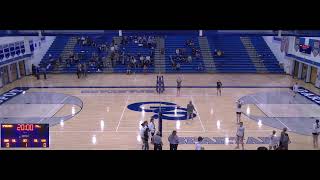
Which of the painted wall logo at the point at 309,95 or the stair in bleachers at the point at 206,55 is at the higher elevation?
the stair in bleachers at the point at 206,55

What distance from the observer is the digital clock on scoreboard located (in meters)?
9.05

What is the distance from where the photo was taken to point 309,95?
2134 cm

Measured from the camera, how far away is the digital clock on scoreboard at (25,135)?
9.05 m

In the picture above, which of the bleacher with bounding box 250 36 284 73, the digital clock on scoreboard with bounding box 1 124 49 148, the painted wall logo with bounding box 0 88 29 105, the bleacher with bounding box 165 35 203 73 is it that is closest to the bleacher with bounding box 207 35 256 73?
the bleacher with bounding box 250 36 284 73

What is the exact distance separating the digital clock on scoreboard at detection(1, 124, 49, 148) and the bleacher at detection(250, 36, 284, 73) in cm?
2260

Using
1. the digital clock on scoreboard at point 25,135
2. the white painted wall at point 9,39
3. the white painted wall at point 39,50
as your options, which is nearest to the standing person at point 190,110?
the digital clock on scoreboard at point 25,135

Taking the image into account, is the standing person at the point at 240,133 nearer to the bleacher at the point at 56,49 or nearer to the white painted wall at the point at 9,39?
the white painted wall at the point at 9,39

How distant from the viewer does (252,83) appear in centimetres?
2498

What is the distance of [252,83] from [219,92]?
4247 millimetres

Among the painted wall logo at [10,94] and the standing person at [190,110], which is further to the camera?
the painted wall logo at [10,94]

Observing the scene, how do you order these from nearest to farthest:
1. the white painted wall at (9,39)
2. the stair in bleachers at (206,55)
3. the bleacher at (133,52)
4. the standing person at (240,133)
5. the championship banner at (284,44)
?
the standing person at (240,133) < the white painted wall at (9,39) < the championship banner at (284,44) < the bleacher at (133,52) < the stair in bleachers at (206,55)

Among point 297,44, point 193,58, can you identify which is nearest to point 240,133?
point 297,44

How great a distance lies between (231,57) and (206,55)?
6.68ft

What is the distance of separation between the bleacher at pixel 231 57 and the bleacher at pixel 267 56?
3.59 feet
